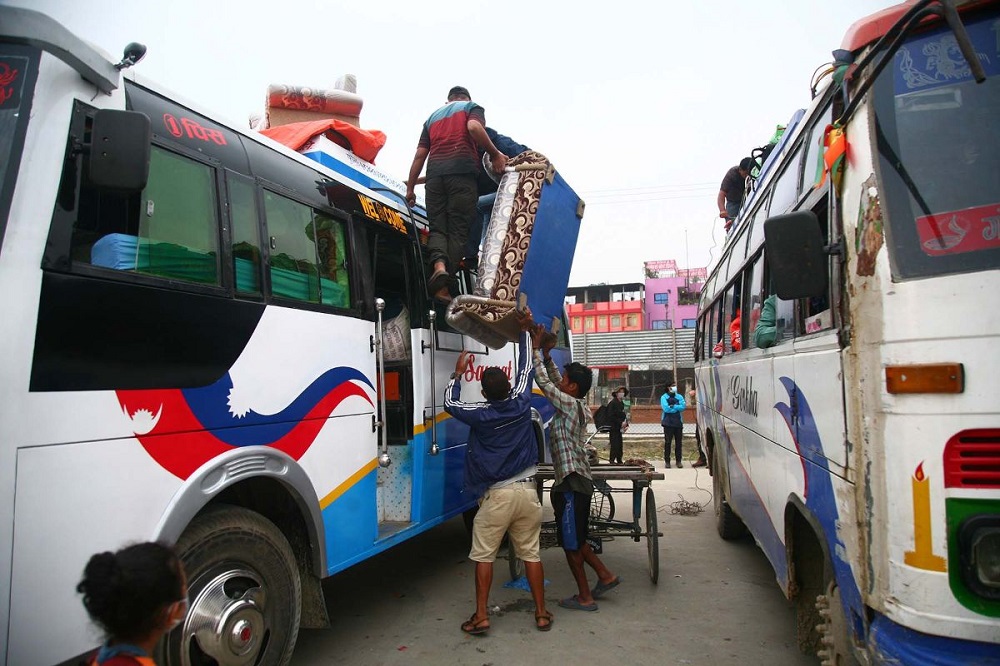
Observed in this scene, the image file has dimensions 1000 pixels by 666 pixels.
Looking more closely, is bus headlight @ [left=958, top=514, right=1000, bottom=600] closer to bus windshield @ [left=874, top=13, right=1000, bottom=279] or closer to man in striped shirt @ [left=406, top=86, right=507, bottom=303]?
bus windshield @ [left=874, top=13, right=1000, bottom=279]

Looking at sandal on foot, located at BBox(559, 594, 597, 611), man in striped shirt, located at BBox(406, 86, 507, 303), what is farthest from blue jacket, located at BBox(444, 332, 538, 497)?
sandal on foot, located at BBox(559, 594, 597, 611)

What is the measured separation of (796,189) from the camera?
3.65 metres

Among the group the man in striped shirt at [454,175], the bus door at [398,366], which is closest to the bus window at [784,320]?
the man in striped shirt at [454,175]

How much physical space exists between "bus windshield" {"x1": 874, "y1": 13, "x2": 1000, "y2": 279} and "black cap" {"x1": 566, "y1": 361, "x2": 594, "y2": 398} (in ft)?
10.4

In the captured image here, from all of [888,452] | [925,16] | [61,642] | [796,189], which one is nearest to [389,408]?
[61,642]

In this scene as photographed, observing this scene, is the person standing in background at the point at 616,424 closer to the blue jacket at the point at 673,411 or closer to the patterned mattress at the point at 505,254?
the blue jacket at the point at 673,411

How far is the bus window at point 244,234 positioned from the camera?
3359mm

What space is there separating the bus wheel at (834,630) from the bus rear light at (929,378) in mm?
1037

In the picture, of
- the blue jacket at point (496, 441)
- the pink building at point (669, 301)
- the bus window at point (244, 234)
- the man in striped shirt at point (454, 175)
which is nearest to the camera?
the bus window at point (244, 234)

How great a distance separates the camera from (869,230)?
239 cm

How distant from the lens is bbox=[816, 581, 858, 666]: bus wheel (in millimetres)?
2699

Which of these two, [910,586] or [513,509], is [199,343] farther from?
[910,586]

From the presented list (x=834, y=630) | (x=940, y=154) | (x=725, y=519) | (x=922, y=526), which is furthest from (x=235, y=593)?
(x=725, y=519)

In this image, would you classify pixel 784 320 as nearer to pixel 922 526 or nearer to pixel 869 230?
pixel 869 230
